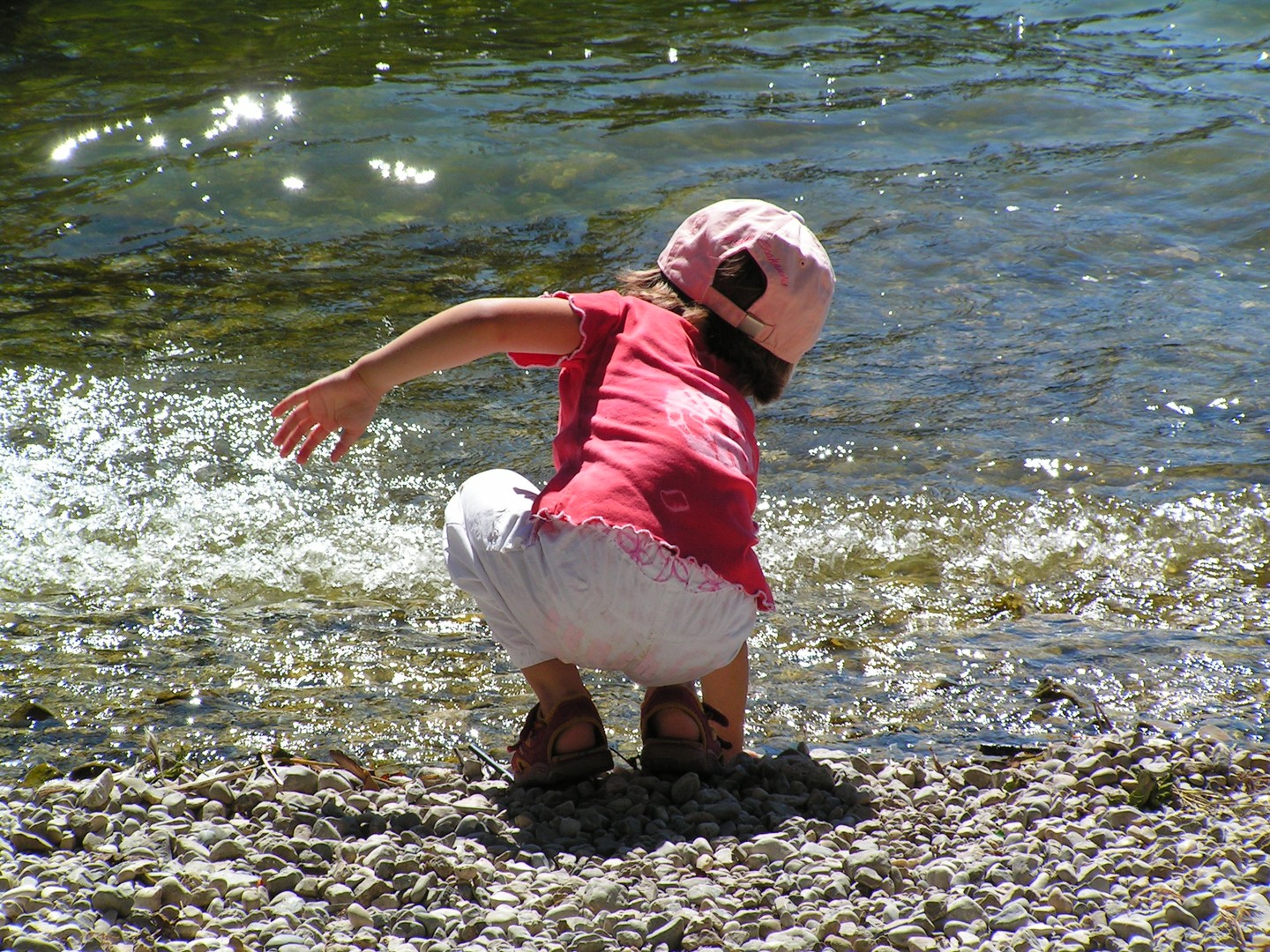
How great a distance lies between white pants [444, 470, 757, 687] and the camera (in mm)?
2416

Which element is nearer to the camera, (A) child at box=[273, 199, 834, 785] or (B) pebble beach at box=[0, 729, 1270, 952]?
(B) pebble beach at box=[0, 729, 1270, 952]

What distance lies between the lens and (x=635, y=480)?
243cm

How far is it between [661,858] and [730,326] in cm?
117

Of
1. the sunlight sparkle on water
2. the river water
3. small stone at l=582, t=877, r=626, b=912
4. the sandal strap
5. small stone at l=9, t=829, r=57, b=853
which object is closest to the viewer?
small stone at l=582, t=877, r=626, b=912

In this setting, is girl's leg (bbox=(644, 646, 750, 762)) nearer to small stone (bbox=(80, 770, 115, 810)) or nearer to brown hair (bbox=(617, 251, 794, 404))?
brown hair (bbox=(617, 251, 794, 404))

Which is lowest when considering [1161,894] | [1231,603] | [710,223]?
[1231,603]

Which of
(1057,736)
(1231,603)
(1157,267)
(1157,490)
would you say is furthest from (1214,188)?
(1057,736)

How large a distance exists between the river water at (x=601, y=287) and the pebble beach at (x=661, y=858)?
0.45 metres

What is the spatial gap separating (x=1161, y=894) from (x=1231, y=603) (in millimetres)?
2098

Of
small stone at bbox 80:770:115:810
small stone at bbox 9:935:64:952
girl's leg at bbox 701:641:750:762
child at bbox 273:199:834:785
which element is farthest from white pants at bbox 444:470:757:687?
small stone at bbox 9:935:64:952

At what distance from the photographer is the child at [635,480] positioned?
96.0 inches

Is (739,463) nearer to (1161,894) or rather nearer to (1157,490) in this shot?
(1161,894)

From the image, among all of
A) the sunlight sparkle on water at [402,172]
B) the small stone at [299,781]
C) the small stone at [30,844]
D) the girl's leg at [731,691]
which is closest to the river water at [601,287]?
the sunlight sparkle on water at [402,172]

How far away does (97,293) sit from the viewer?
6.45m
